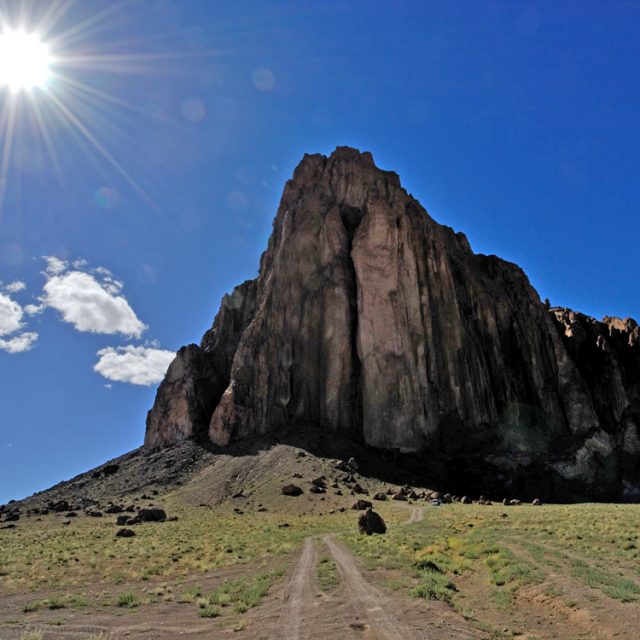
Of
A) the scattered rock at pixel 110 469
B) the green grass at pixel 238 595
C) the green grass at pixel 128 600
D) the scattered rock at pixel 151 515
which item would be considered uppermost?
the scattered rock at pixel 110 469

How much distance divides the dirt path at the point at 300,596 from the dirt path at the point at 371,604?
1227 millimetres

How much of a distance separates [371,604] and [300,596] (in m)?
2.60

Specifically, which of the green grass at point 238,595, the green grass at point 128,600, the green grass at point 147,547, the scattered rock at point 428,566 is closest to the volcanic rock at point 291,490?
the green grass at point 147,547

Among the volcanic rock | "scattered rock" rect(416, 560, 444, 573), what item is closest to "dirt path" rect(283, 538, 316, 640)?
"scattered rock" rect(416, 560, 444, 573)

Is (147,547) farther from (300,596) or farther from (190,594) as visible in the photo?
(300,596)

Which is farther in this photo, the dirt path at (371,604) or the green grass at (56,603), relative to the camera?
the green grass at (56,603)

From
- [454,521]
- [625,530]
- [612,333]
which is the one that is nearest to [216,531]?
[454,521]

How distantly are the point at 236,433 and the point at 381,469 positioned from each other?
20.6 metres

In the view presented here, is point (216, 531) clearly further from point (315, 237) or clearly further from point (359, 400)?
point (315, 237)

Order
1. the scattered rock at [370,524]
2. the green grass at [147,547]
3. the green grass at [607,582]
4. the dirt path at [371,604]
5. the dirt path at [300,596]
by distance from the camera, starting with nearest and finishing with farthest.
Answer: the dirt path at [371,604], the dirt path at [300,596], the green grass at [607,582], the green grass at [147,547], the scattered rock at [370,524]

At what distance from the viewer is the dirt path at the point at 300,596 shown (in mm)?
11952

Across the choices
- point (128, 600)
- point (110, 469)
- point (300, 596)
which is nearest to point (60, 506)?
point (110, 469)

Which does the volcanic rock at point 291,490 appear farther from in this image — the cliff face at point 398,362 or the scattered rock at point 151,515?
the cliff face at point 398,362

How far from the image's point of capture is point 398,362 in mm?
67562
